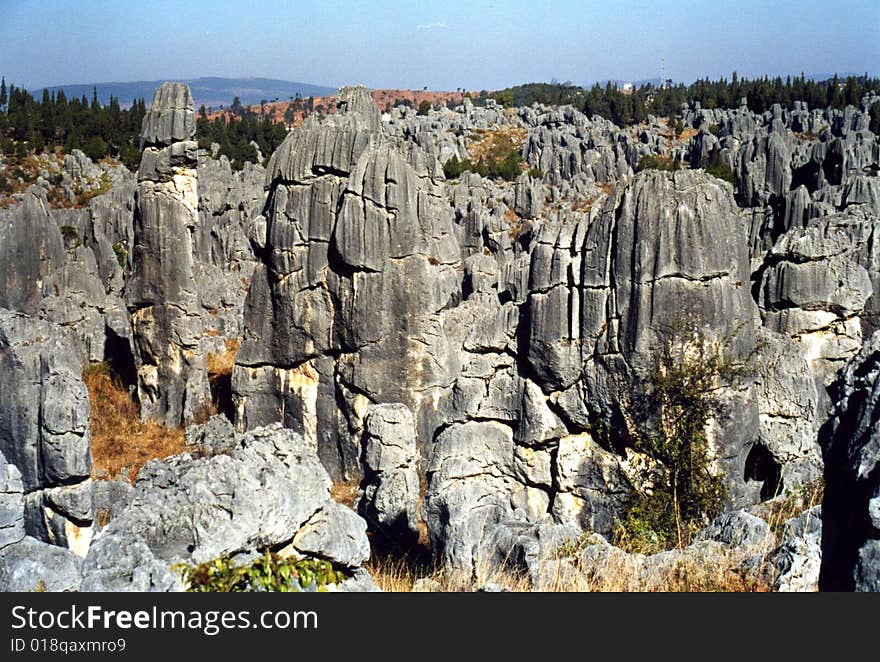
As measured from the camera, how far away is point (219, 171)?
217 feet

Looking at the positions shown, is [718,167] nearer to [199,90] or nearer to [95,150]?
[95,150]

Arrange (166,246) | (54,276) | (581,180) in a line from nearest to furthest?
(166,246) < (54,276) < (581,180)

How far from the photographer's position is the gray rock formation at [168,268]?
2181 centimetres

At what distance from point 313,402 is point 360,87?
55.4 ft

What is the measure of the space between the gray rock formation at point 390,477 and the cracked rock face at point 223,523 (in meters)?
6.81

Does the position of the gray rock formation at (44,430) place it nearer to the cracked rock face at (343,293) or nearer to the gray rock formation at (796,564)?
the cracked rock face at (343,293)

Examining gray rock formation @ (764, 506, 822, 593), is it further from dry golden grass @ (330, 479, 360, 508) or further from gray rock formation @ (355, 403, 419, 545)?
dry golden grass @ (330, 479, 360, 508)

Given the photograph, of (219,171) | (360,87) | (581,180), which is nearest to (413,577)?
(360,87)

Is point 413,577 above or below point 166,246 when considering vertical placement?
below

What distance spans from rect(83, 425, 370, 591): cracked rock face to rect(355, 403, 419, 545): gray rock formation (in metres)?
6.81

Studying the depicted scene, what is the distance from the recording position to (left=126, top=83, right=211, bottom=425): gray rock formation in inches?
859

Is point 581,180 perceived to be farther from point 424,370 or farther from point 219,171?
point 424,370

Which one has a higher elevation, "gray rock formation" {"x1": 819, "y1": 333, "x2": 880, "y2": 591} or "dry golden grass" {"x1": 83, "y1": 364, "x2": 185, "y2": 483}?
"gray rock formation" {"x1": 819, "y1": 333, "x2": 880, "y2": 591}

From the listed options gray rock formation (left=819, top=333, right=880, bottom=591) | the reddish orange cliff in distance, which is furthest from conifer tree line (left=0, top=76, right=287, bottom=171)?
gray rock formation (left=819, top=333, right=880, bottom=591)
